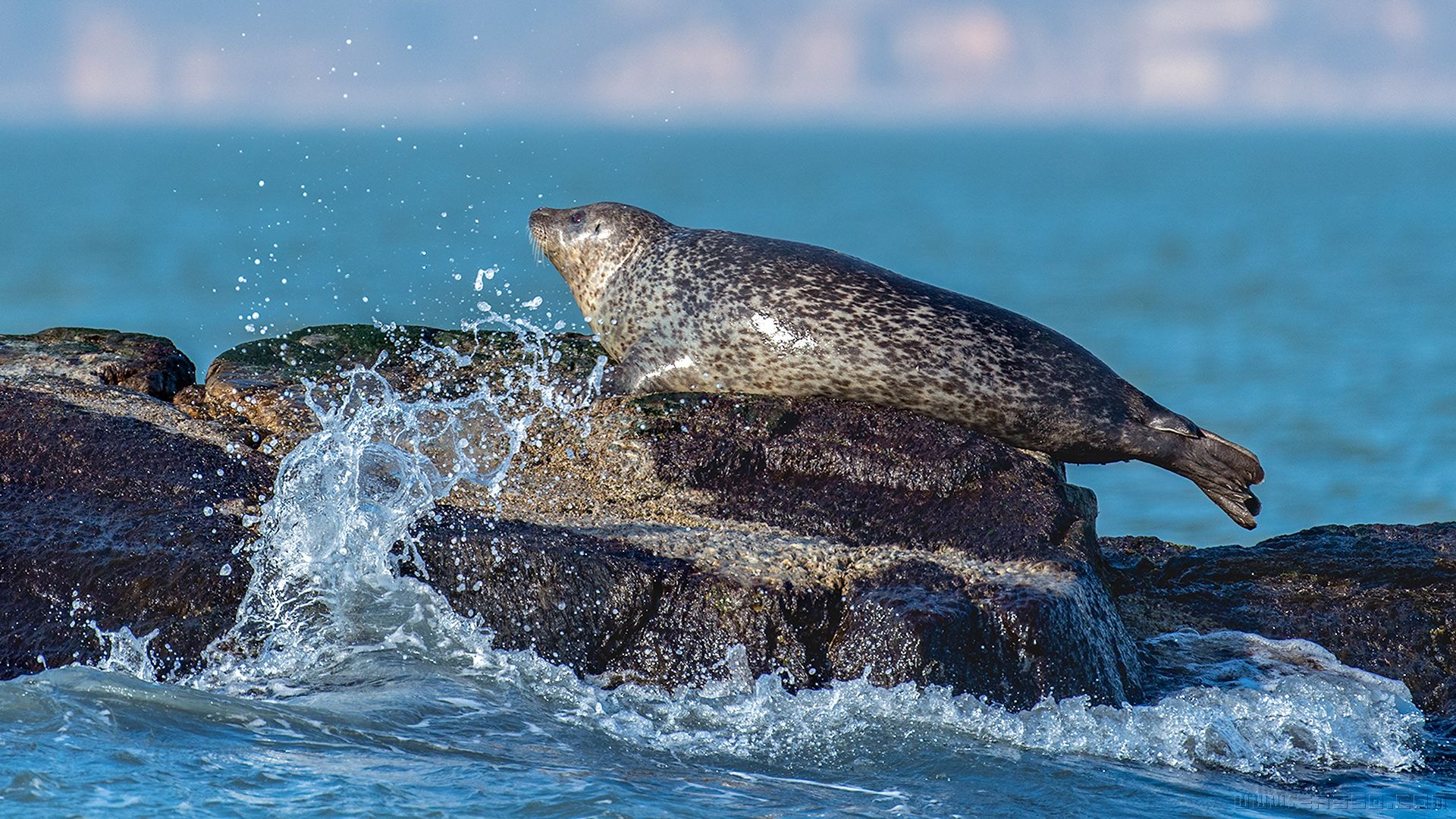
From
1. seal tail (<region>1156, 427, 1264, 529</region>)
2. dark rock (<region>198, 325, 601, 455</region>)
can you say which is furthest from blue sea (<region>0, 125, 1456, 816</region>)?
seal tail (<region>1156, 427, 1264, 529</region>)

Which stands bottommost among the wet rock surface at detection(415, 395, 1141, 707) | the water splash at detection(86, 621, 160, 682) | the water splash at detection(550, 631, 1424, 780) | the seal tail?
the water splash at detection(86, 621, 160, 682)

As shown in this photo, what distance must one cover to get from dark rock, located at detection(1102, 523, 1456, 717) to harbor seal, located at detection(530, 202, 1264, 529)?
43 cm

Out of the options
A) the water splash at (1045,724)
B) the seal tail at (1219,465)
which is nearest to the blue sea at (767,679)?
Result: the water splash at (1045,724)

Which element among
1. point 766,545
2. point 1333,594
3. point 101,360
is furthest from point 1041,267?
point 766,545

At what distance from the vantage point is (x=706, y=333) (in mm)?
8219

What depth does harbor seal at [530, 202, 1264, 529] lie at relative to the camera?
776 centimetres

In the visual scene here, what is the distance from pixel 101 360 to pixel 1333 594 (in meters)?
5.39

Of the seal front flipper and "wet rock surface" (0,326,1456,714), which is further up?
the seal front flipper

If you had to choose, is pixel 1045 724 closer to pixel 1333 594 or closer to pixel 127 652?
pixel 1333 594

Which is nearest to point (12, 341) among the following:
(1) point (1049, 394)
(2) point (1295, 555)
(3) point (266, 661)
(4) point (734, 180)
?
(3) point (266, 661)

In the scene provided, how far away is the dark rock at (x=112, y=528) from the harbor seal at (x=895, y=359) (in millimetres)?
2158

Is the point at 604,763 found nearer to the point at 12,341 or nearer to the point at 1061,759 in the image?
the point at 1061,759

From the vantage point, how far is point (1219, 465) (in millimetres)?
8008

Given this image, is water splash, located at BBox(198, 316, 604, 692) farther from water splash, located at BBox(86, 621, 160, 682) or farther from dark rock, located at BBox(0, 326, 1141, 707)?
water splash, located at BBox(86, 621, 160, 682)
